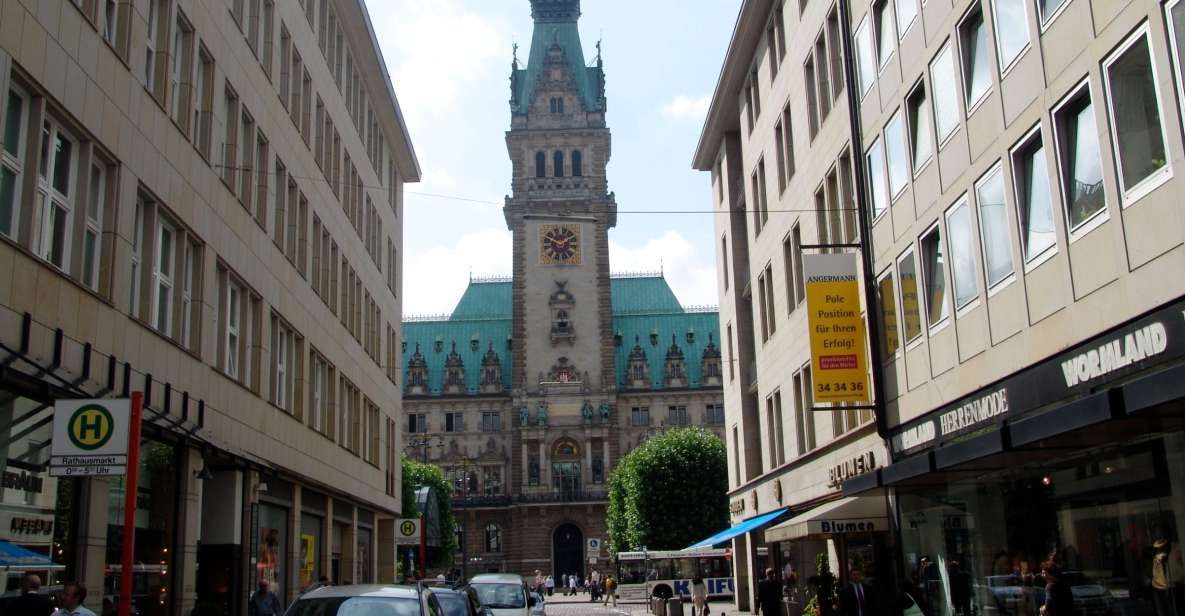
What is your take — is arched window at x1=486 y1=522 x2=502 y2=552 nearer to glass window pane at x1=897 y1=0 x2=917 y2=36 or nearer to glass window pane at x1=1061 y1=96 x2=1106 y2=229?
glass window pane at x1=897 y1=0 x2=917 y2=36

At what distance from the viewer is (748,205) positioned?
42.2 metres

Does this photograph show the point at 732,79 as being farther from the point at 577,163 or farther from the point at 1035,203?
the point at 577,163

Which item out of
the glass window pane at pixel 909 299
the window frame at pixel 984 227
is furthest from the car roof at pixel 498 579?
the window frame at pixel 984 227

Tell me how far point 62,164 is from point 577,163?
99.8 m

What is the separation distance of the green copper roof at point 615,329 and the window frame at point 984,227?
100496 mm

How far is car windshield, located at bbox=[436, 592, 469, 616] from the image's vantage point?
1762cm

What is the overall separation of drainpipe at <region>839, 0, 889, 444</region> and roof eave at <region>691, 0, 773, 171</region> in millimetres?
9437

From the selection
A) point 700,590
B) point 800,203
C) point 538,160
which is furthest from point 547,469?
point 800,203

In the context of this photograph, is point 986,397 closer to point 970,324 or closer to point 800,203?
point 970,324

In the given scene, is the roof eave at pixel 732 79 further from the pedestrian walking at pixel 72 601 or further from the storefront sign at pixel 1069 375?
the pedestrian walking at pixel 72 601

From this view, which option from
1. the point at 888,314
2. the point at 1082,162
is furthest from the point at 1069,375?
the point at 888,314

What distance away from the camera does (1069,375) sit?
17000mm

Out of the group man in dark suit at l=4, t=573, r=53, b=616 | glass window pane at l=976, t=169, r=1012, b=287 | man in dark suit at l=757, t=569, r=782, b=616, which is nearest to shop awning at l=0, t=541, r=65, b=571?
man in dark suit at l=4, t=573, r=53, b=616

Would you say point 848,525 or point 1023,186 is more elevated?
point 1023,186
